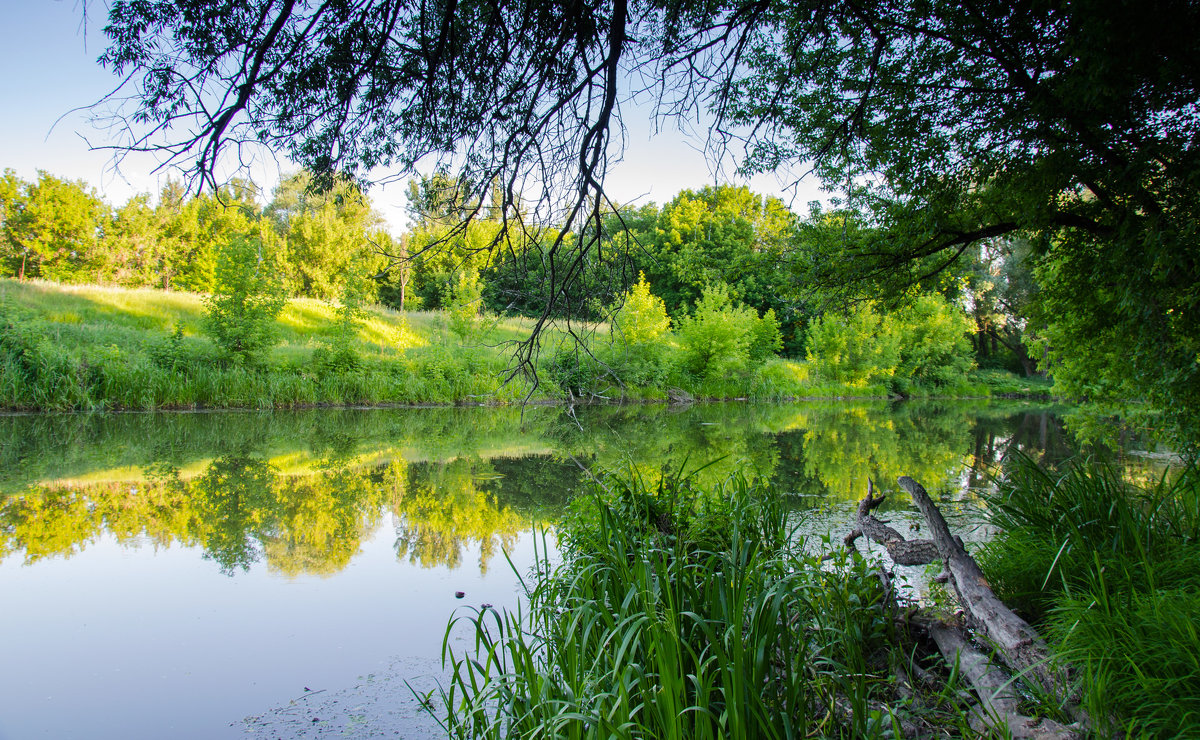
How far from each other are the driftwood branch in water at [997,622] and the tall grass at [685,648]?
0.36 m

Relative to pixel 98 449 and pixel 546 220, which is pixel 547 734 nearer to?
pixel 546 220

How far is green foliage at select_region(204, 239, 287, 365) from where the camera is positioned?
15438 mm

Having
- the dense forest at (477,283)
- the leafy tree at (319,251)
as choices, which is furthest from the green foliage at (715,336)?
the leafy tree at (319,251)

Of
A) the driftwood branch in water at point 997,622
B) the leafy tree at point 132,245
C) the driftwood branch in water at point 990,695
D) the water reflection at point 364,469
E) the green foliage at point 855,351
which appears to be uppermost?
the leafy tree at point 132,245

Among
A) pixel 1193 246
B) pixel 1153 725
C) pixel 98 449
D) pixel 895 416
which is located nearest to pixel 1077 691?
pixel 1153 725

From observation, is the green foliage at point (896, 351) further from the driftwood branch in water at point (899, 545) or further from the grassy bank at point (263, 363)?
the driftwood branch in water at point (899, 545)

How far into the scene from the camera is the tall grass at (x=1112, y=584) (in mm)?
1924

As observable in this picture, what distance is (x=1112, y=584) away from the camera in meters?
2.79

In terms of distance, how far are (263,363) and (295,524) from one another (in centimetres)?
1192

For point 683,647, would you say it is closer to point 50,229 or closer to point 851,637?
point 851,637

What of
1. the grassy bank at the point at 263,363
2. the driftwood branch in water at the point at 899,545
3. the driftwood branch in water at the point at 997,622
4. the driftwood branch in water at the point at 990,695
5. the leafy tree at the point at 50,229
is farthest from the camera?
the leafy tree at the point at 50,229

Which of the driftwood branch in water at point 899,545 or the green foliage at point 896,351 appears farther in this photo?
the green foliage at point 896,351

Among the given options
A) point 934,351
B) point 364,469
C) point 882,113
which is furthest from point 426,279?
point 934,351

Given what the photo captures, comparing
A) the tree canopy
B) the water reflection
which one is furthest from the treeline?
the tree canopy
